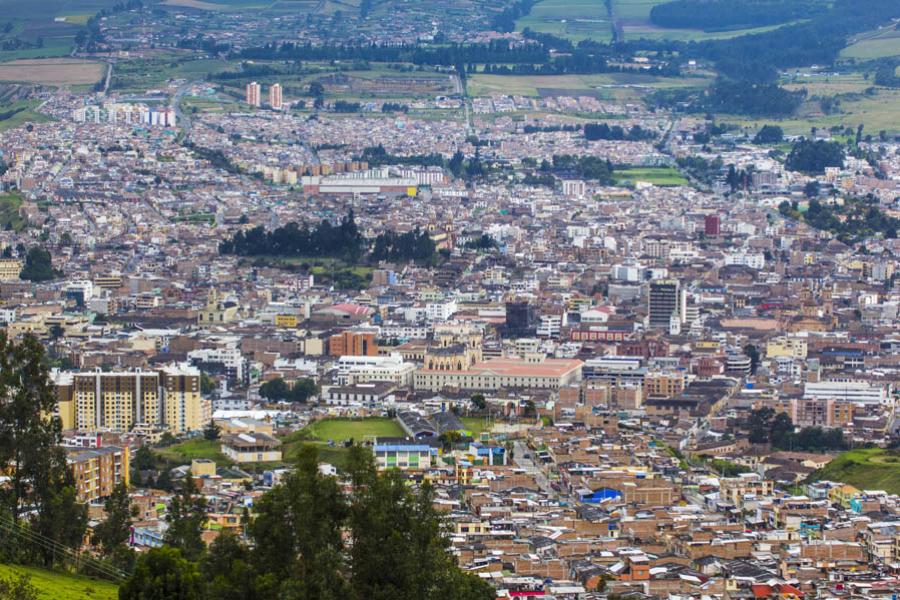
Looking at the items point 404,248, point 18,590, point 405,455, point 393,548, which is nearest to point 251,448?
point 405,455

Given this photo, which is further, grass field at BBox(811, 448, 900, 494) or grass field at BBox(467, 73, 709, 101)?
grass field at BBox(467, 73, 709, 101)

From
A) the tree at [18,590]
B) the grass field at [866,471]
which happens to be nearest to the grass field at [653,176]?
the grass field at [866,471]

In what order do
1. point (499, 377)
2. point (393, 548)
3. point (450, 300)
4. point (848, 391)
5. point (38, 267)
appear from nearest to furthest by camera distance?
point (393, 548), point (848, 391), point (499, 377), point (450, 300), point (38, 267)

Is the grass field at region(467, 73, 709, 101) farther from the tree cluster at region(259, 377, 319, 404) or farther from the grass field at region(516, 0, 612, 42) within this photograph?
the tree cluster at region(259, 377, 319, 404)

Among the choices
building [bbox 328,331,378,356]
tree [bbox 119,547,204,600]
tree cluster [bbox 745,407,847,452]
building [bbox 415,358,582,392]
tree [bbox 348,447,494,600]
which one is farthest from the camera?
building [bbox 328,331,378,356]

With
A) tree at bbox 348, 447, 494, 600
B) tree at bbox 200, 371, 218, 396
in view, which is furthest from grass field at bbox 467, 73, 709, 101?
tree at bbox 348, 447, 494, 600

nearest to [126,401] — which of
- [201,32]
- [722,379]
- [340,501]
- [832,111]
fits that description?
[722,379]

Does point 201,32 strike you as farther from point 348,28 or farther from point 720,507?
point 720,507

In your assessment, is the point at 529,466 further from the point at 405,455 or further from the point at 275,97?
the point at 275,97
